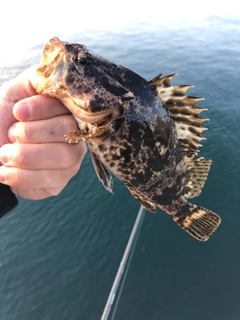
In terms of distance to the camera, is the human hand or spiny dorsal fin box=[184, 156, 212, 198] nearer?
the human hand

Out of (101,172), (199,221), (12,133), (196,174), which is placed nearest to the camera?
(12,133)

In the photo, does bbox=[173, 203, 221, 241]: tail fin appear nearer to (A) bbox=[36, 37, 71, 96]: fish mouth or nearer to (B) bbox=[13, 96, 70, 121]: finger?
(B) bbox=[13, 96, 70, 121]: finger

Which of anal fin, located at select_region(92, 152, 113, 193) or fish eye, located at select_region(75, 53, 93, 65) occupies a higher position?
fish eye, located at select_region(75, 53, 93, 65)

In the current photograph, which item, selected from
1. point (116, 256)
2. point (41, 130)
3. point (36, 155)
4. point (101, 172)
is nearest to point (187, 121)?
point (101, 172)

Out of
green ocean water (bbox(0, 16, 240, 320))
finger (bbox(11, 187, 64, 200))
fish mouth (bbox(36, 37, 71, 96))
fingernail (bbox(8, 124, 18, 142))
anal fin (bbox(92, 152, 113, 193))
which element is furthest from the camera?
green ocean water (bbox(0, 16, 240, 320))

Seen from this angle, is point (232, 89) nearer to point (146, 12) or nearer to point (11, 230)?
point (11, 230)

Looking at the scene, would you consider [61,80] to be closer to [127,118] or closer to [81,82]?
[81,82]

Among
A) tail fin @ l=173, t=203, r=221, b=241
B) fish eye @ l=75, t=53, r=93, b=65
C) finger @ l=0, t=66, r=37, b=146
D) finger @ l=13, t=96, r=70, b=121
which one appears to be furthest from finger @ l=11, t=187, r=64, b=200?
tail fin @ l=173, t=203, r=221, b=241
